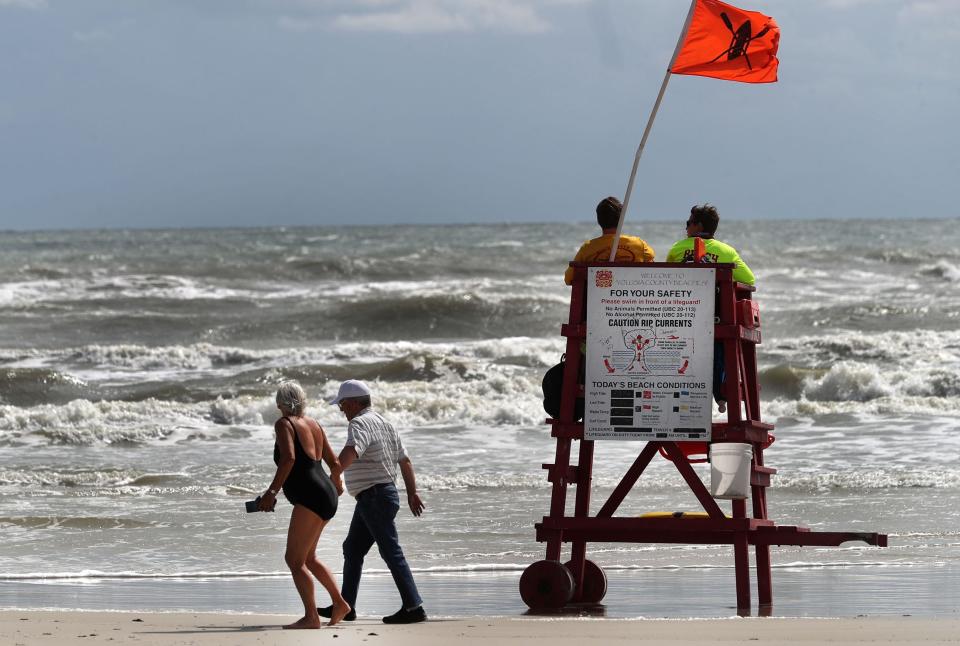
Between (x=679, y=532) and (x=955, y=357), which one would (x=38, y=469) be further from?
(x=955, y=357)

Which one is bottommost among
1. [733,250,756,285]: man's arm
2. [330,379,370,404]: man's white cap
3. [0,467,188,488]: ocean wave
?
[0,467,188,488]: ocean wave

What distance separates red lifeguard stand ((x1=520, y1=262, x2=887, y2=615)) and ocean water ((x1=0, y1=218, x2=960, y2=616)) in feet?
1.34

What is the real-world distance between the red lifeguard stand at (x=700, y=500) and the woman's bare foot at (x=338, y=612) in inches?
40.9

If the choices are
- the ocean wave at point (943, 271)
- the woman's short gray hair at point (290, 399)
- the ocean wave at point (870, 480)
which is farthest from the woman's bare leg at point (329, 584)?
the ocean wave at point (943, 271)

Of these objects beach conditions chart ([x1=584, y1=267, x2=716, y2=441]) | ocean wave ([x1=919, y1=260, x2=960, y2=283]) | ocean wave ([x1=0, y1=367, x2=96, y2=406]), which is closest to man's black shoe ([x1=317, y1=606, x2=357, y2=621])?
beach conditions chart ([x1=584, y1=267, x2=716, y2=441])

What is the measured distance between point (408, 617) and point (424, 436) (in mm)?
10017

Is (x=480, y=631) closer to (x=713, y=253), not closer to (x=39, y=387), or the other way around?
(x=713, y=253)

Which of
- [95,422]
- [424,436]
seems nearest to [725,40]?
[424,436]

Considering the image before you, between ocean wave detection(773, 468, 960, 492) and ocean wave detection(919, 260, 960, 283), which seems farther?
ocean wave detection(919, 260, 960, 283)

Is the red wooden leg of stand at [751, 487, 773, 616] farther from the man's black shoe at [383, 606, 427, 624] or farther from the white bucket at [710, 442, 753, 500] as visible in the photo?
the man's black shoe at [383, 606, 427, 624]

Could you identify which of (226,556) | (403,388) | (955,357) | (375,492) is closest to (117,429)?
(403,388)

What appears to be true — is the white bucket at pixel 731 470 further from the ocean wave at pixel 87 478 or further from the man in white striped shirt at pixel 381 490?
the ocean wave at pixel 87 478

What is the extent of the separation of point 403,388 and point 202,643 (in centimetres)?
1461

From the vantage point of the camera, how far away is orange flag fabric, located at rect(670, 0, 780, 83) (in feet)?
26.5
